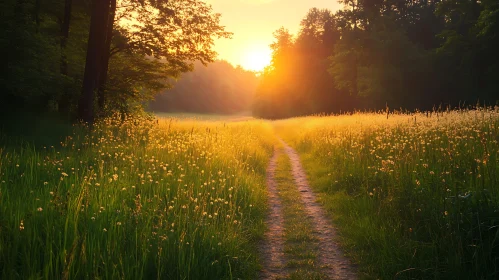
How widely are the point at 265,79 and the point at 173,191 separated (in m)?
63.1

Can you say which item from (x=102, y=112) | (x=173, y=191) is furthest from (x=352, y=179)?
(x=102, y=112)

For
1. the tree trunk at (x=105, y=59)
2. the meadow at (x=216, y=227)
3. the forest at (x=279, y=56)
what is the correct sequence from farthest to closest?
the tree trunk at (x=105, y=59)
the forest at (x=279, y=56)
the meadow at (x=216, y=227)

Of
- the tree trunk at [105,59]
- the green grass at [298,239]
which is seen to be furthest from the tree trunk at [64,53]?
the green grass at [298,239]

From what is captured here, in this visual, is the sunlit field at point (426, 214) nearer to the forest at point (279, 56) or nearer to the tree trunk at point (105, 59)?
the forest at point (279, 56)

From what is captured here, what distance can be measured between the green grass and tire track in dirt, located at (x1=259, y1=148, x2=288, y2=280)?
3.7 inches

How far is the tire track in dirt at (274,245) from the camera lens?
13.4 feet

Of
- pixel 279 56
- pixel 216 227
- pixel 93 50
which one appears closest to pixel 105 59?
pixel 93 50

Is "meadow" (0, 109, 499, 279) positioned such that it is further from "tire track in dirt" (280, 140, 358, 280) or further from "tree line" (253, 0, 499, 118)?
"tree line" (253, 0, 499, 118)

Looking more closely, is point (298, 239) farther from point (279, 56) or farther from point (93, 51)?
point (279, 56)

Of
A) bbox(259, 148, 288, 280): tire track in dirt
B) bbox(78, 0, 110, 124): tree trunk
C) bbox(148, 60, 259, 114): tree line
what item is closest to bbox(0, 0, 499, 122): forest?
bbox(78, 0, 110, 124): tree trunk

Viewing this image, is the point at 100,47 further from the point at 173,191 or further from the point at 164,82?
the point at 173,191

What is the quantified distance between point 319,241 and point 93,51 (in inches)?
467

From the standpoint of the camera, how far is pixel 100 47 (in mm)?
12430

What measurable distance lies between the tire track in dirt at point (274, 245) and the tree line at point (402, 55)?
28.2 m
